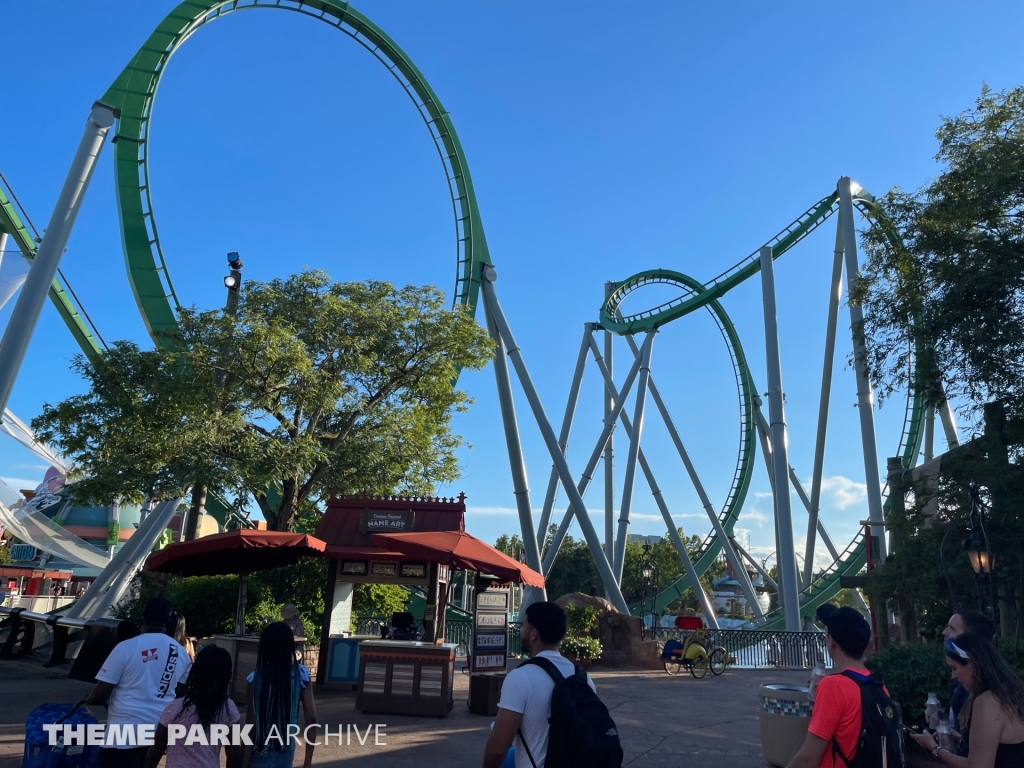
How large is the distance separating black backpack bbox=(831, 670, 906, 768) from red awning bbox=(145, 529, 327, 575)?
7.21 metres

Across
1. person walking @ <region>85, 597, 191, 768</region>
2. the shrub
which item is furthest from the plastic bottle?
the shrub

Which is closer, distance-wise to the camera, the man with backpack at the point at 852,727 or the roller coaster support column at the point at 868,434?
the man with backpack at the point at 852,727

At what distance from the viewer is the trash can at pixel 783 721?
6062 mm

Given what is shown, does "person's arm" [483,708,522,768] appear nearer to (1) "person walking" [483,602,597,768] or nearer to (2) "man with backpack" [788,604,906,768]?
(1) "person walking" [483,602,597,768]

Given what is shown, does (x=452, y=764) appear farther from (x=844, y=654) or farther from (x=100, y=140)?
(x=100, y=140)

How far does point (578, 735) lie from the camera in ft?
7.96

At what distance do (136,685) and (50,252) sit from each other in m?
8.86

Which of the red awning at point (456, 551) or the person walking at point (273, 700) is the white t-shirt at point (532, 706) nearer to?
the person walking at point (273, 700)

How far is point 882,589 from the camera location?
11.6 metres

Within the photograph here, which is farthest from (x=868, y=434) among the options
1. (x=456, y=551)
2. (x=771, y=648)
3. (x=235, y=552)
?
(x=235, y=552)

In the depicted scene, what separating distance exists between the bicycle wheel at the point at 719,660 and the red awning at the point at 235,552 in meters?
A: 8.46

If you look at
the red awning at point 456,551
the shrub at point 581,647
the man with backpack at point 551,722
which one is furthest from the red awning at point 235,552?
the man with backpack at point 551,722

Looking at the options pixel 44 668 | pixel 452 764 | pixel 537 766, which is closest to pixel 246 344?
pixel 44 668

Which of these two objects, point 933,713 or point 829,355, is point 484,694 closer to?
point 933,713
